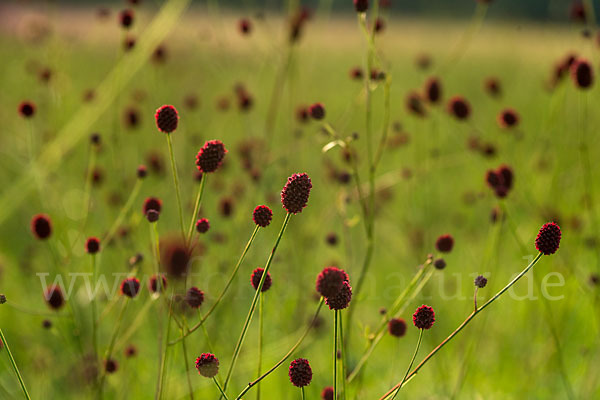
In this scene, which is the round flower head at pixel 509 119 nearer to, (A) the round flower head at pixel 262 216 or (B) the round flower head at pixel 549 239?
(B) the round flower head at pixel 549 239

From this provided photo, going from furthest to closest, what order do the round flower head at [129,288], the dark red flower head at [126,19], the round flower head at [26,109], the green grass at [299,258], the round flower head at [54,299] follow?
the green grass at [299,258]
the dark red flower head at [126,19]
the round flower head at [26,109]
the round flower head at [54,299]
the round flower head at [129,288]

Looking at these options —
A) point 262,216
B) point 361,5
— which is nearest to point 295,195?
point 262,216

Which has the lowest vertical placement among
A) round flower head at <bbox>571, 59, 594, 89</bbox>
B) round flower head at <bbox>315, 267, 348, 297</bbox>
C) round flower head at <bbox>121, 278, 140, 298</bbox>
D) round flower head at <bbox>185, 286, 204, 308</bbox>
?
round flower head at <bbox>121, 278, 140, 298</bbox>

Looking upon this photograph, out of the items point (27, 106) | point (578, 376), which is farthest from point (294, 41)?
point (578, 376)

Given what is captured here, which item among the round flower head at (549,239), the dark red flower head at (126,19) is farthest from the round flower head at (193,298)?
the dark red flower head at (126,19)

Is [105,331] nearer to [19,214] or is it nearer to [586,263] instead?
[19,214]

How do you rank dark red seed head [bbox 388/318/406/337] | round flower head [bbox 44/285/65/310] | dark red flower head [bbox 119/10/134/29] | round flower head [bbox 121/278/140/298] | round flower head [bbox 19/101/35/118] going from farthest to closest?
dark red flower head [bbox 119/10/134/29]
round flower head [bbox 19/101/35/118]
round flower head [bbox 44/285/65/310]
dark red seed head [bbox 388/318/406/337]
round flower head [bbox 121/278/140/298]

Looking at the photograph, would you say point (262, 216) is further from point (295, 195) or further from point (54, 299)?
point (54, 299)

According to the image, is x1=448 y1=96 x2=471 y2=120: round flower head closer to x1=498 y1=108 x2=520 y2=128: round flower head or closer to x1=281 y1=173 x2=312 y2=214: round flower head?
x1=498 y1=108 x2=520 y2=128: round flower head

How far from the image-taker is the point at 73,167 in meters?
2.92

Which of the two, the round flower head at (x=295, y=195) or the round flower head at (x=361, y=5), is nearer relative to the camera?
the round flower head at (x=295, y=195)

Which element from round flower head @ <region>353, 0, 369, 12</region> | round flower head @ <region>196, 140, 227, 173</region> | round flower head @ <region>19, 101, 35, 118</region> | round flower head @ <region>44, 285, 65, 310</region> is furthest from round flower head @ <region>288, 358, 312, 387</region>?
round flower head @ <region>19, 101, 35, 118</region>

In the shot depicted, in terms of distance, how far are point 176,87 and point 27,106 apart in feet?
7.29

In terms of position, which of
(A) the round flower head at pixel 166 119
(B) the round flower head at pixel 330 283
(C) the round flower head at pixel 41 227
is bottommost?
(C) the round flower head at pixel 41 227
